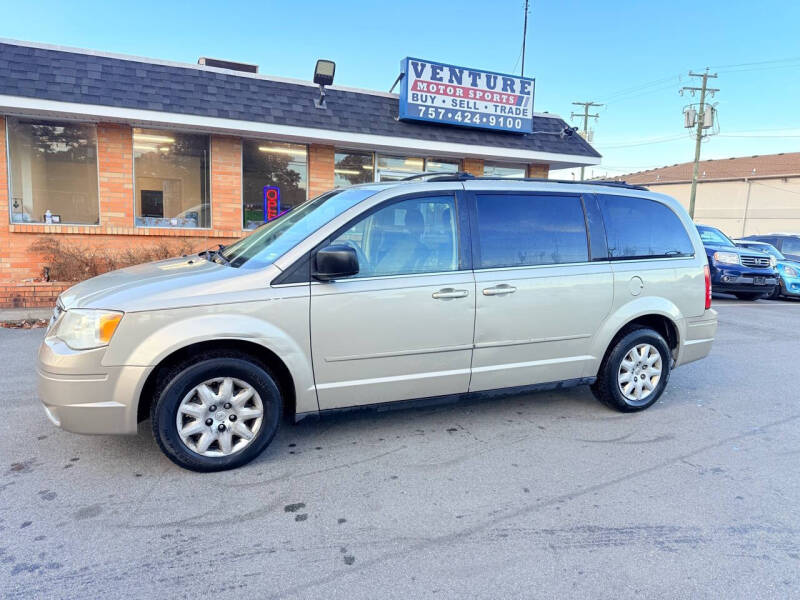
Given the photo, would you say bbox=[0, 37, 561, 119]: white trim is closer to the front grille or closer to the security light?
the security light

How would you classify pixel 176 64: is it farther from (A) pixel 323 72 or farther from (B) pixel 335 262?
(B) pixel 335 262

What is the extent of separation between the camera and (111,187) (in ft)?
32.6

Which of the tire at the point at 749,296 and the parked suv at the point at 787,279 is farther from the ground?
the parked suv at the point at 787,279

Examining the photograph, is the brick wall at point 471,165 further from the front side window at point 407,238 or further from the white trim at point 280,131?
the front side window at point 407,238

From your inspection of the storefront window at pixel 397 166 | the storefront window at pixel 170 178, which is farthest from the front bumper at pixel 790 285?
the storefront window at pixel 170 178

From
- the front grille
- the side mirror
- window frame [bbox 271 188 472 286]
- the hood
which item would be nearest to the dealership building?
the front grille

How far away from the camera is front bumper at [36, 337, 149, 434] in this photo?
318cm

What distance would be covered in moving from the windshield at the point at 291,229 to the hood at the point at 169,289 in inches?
8.0

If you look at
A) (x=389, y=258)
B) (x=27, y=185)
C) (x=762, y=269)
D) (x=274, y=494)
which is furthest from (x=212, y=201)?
(x=762, y=269)

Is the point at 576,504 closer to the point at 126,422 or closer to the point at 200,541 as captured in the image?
the point at 200,541

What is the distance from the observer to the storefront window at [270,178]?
10.9 metres

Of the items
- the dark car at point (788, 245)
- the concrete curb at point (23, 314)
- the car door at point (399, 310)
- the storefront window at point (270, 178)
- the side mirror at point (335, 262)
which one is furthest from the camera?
the dark car at point (788, 245)

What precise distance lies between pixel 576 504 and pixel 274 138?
9482 millimetres

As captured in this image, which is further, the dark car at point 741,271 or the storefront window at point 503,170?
the storefront window at point 503,170
